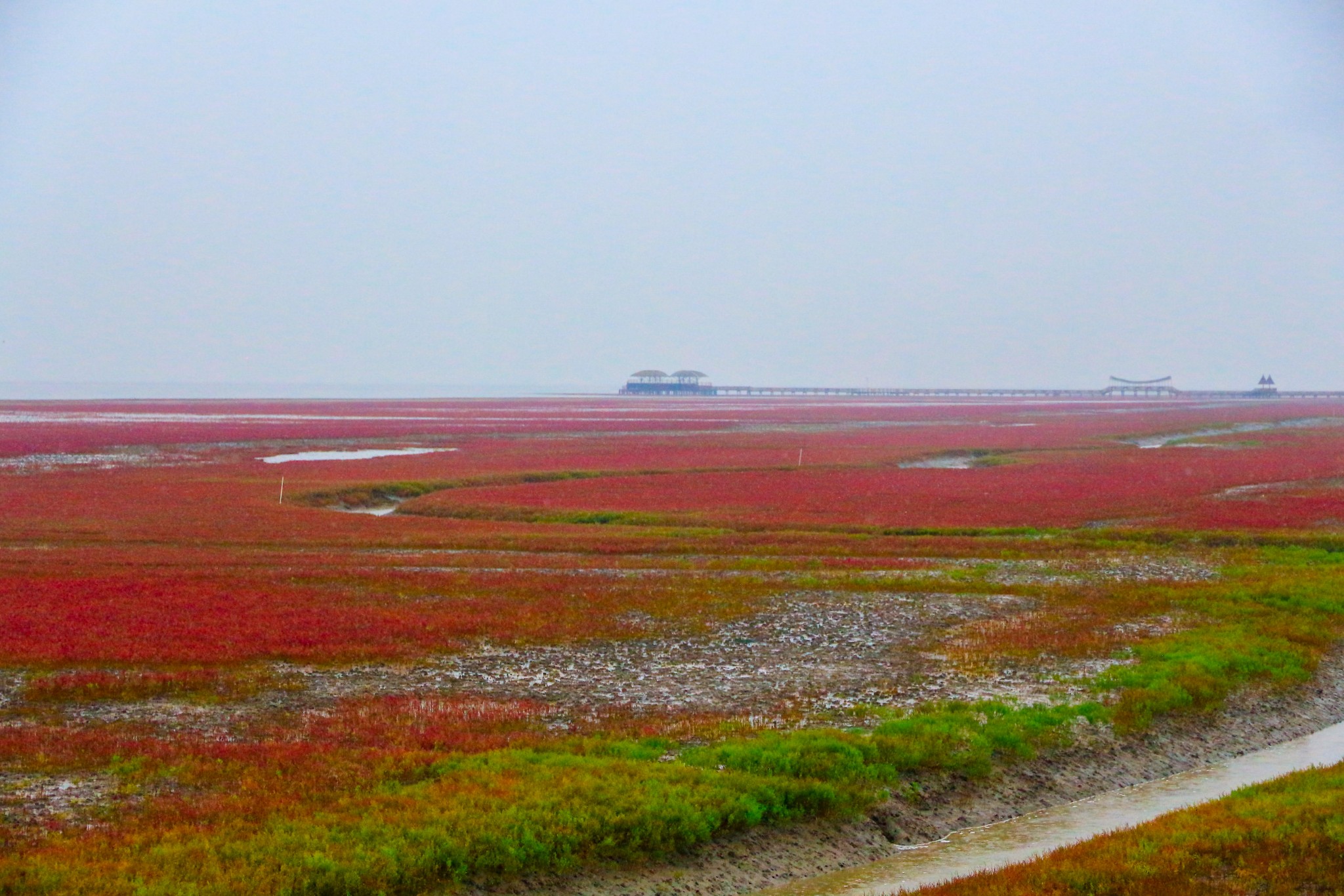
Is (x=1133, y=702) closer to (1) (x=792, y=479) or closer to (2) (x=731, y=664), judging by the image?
(2) (x=731, y=664)

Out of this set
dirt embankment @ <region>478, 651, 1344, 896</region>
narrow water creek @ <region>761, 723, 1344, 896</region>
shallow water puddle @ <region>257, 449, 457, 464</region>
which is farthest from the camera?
shallow water puddle @ <region>257, 449, 457, 464</region>

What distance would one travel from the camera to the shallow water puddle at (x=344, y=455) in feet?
260

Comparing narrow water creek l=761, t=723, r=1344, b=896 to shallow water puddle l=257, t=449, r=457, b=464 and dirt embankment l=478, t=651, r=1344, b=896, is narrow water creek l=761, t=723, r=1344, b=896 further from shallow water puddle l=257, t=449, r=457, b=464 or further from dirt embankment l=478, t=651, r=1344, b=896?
shallow water puddle l=257, t=449, r=457, b=464

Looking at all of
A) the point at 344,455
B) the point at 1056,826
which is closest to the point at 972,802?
the point at 1056,826

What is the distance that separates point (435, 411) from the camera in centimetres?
17088

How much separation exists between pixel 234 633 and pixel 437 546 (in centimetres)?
1654

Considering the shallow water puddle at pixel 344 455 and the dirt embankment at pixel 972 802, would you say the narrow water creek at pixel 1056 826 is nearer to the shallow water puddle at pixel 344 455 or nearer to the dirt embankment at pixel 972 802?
the dirt embankment at pixel 972 802

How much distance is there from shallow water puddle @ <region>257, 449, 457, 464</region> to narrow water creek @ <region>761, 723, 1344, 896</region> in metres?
65.8

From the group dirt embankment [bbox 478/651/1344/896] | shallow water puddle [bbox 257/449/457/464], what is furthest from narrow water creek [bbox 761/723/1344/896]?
shallow water puddle [bbox 257/449/457/464]

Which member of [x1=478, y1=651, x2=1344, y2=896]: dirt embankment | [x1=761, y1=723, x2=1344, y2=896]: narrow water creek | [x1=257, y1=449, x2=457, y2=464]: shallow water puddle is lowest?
[x1=761, y1=723, x2=1344, y2=896]: narrow water creek

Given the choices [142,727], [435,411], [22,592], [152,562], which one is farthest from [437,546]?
[435,411]

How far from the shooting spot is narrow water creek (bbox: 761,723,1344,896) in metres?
14.7

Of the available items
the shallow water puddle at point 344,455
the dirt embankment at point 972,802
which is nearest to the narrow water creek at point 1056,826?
the dirt embankment at point 972,802

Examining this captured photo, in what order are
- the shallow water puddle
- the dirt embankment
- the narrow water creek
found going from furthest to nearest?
the shallow water puddle < the narrow water creek < the dirt embankment
